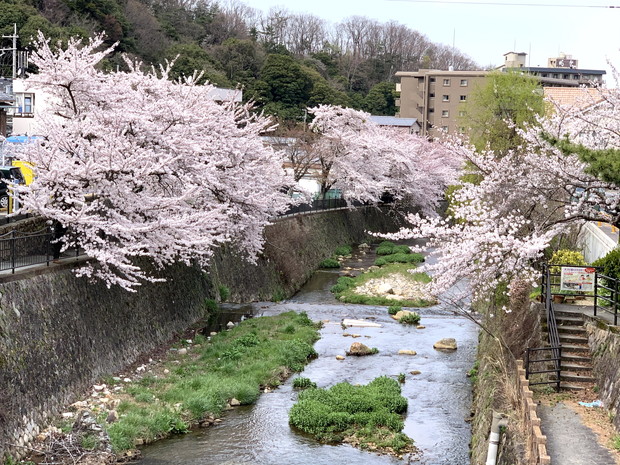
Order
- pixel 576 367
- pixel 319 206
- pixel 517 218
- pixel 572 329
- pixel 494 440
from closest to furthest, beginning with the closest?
pixel 494 440, pixel 576 367, pixel 517 218, pixel 572 329, pixel 319 206

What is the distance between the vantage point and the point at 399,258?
137 feet

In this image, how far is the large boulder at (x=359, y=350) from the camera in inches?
885

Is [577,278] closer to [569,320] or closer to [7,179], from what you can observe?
[569,320]

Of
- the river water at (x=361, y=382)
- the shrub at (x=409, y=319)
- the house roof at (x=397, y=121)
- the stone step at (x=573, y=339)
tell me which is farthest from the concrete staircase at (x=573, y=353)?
the house roof at (x=397, y=121)

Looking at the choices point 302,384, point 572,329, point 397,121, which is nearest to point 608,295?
point 572,329

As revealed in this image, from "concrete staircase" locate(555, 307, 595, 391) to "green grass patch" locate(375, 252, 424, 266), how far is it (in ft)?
78.9

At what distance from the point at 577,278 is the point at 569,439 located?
213 inches

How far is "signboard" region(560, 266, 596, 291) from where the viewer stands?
53.5ft

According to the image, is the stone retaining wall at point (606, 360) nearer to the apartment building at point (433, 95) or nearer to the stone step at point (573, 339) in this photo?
the stone step at point (573, 339)

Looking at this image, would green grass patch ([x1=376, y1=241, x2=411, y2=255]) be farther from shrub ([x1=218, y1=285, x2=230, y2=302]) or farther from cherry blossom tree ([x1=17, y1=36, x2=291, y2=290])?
cherry blossom tree ([x1=17, y1=36, x2=291, y2=290])

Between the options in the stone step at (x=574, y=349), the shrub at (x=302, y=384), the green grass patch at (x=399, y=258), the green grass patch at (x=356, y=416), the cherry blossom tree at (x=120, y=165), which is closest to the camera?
the stone step at (x=574, y=349)

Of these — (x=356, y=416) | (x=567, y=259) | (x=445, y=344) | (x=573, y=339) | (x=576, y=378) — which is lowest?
(x=445, y=344)

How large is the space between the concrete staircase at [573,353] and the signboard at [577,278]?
0.61 m

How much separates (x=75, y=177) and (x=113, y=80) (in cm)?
505
